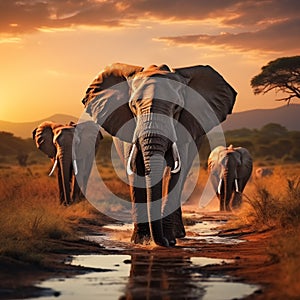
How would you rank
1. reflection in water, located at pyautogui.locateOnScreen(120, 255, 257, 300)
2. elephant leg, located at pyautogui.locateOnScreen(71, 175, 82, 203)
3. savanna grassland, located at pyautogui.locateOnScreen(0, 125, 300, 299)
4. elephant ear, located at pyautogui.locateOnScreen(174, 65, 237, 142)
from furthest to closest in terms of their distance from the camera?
elephant leg, located at pyautogui.locateOnScreen(71, 175, 82, 203) → elephant ear, located at pyautogui.locateOnScreen(174, 65, 237, 142) → savanna grassland, located at pyautogui.locateOnScreen(0, 125, 300, 299) → reflection in water, located at pyautogui.locateOnScreen(120, 255, 257, 300)

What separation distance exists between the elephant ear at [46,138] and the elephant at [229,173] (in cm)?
445

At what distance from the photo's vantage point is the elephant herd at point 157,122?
11.3 m

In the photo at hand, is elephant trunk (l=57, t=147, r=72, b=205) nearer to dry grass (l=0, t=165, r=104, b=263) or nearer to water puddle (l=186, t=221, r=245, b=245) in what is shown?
dry grass (l=0, t=165, r=104, b=263)

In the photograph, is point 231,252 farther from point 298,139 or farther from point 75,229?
point 298,139

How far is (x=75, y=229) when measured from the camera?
14.8 meters

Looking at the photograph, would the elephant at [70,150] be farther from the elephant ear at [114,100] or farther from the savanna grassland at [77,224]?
the elephant ear at [114,100]

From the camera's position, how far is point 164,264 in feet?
32.6

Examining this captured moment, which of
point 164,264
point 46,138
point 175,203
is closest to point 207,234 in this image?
point 175,203

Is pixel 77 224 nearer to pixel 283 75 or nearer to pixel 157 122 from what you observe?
pixel 157 122

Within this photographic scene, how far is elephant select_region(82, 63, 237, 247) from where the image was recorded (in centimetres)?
1130

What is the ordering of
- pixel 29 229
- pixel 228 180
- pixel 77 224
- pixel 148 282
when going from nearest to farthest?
pixel 148 282 → pixel 29 229 → pixel 77 224 → pixel 228 180

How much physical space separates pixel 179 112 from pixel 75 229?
3.50 metres

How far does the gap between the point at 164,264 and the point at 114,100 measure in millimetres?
3718

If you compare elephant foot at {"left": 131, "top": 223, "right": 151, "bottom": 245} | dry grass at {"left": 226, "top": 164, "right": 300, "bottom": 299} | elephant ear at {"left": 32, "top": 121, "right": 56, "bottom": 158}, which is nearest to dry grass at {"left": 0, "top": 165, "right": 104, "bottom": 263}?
elephant foot at {"left": 131, "top": 223, "right": 151, "bottom": 245}
